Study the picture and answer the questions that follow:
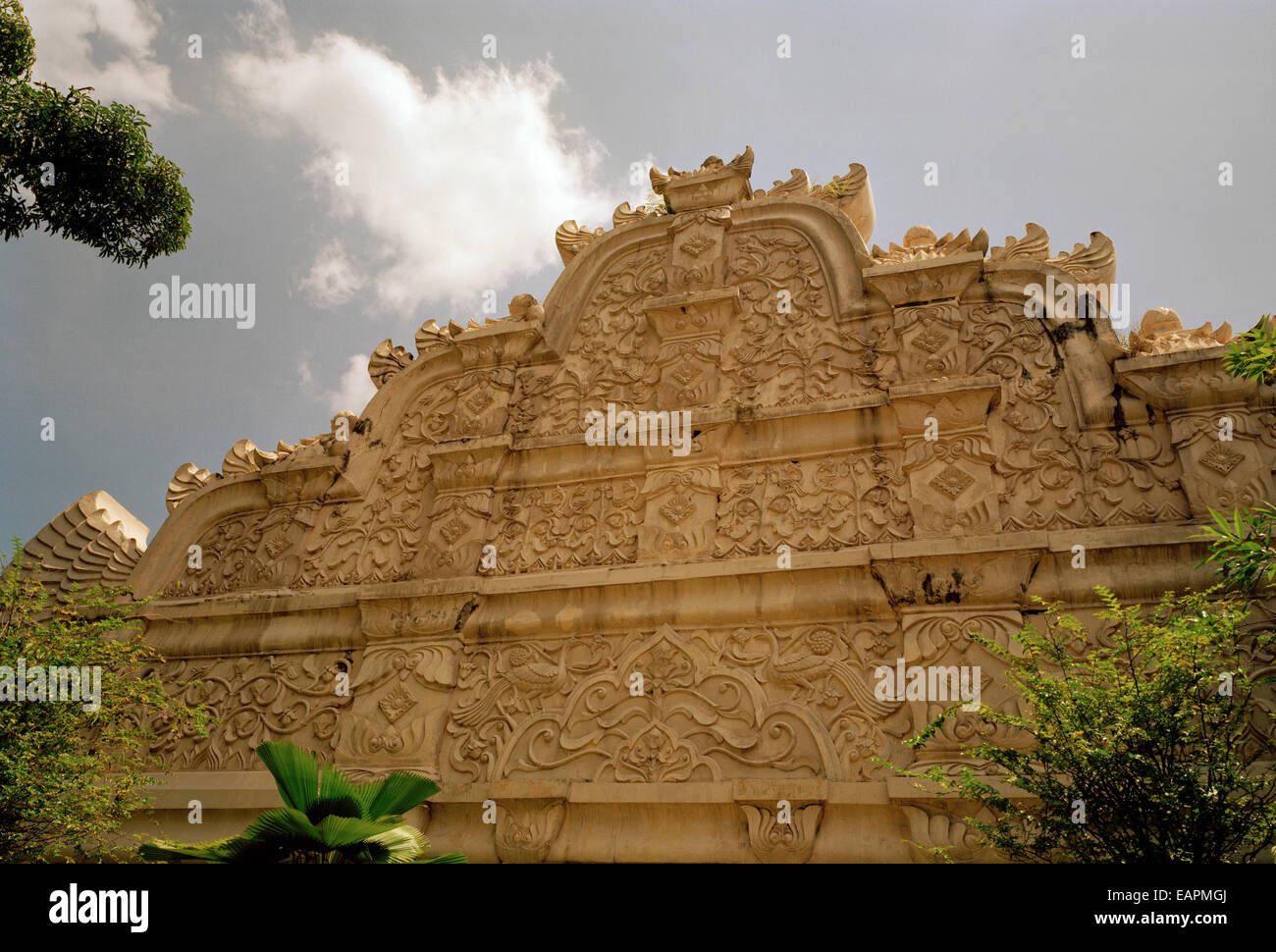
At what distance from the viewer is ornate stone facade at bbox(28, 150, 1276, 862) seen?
5.24m

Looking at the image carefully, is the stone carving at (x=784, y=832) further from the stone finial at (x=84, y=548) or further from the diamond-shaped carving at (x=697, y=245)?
the stone finial at (x=84, y=548)

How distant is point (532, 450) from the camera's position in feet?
22.7

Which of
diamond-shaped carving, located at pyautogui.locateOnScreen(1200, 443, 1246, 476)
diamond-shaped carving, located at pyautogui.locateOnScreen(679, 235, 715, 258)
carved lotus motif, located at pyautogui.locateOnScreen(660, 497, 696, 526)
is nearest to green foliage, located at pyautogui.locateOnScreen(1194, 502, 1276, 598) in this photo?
diamond-shaped carving, located at pyautogui.locateOnScreen(1200, 443, 1246, 476)

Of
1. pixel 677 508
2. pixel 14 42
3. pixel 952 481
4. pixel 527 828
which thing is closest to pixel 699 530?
pixel 677 508

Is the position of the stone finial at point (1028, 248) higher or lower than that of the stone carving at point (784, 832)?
higher

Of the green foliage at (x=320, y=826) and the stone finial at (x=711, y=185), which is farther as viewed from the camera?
the stone finial at (x=711, y=185)

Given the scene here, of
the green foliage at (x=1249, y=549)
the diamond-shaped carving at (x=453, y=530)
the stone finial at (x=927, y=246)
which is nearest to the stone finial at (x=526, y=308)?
the diamond-shaped carving at (x=453, y=530)

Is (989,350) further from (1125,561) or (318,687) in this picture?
(318,687)

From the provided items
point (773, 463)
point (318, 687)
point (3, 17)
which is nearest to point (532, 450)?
point (773, 463)

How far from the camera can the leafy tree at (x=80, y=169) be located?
23.1 feet

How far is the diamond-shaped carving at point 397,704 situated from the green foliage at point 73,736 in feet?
4.03

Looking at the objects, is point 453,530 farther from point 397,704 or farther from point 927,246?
point 927,246

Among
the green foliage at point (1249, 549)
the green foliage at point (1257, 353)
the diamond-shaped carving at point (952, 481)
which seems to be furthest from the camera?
the diamond-shaped carving at point (952, 481)

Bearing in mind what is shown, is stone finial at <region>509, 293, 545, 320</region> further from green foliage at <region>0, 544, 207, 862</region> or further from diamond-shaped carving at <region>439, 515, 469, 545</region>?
green foliage at <region>0, 544, 207, 862</region>
